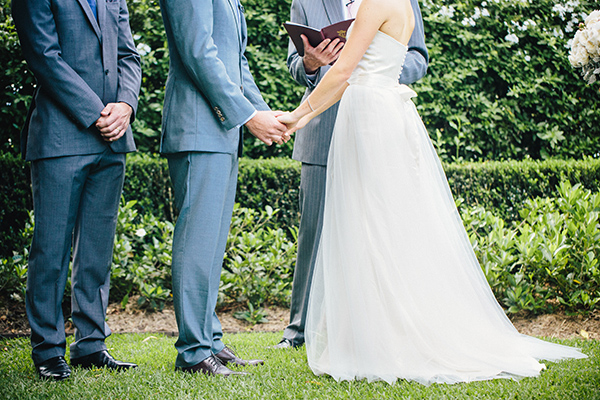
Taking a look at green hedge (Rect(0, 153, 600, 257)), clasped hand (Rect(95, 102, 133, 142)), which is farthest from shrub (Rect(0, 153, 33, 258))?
clasped hand (Rect(95, 102, 133, 142))

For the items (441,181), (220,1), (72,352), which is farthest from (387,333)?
(220,1)

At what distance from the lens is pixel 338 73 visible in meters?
2.80

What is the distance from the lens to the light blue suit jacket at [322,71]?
3.40 m

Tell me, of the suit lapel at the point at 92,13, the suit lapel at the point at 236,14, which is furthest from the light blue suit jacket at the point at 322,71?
the suit lapel at the point at 92,13

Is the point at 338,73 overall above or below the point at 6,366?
above

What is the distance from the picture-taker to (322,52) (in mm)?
3197

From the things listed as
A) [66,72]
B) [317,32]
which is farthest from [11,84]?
[317,32]

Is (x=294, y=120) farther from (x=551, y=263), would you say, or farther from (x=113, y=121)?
(x=551, y=263)

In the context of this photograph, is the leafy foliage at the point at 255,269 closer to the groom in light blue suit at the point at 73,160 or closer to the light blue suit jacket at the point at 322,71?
the light blue suit jacket at the point at 322,71

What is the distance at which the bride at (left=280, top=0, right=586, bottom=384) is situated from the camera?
2518 mm

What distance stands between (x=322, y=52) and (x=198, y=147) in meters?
1.10

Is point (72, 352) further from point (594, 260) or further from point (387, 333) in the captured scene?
point (594, 260)

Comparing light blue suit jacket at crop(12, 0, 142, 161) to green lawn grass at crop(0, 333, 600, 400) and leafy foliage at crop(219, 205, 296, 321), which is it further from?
leafy foliage at crop(219, 205, 296, 321)

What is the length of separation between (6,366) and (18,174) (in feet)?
7.26
